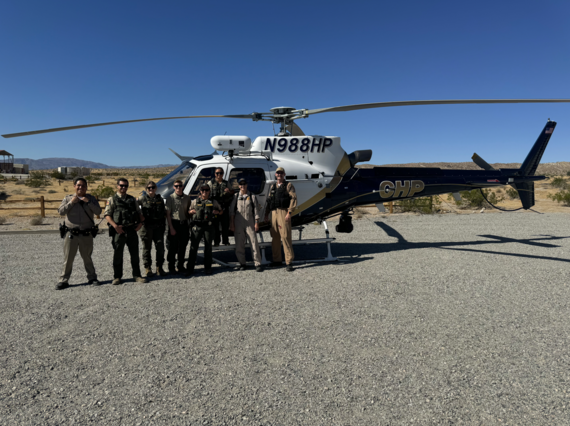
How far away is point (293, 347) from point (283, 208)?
11.1 feet

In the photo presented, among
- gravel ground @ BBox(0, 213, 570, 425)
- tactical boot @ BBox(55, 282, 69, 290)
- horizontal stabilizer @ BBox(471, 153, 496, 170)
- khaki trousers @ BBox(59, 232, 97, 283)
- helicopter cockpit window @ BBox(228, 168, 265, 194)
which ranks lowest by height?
gravel ground @ BBox(0, 213, 570, 425)

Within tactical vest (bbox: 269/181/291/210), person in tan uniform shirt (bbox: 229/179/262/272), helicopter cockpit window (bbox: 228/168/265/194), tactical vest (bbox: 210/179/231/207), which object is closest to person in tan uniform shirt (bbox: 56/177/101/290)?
tactical vest (bbox: 210/179/231/207)

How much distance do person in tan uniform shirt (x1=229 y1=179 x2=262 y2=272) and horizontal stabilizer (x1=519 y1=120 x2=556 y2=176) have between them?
802 centimetres

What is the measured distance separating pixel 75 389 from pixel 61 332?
1277mm

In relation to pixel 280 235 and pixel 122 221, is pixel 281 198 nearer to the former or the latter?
pixel 280 235

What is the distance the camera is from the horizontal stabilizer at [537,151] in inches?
378

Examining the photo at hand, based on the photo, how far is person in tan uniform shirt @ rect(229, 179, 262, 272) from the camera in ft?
20.8

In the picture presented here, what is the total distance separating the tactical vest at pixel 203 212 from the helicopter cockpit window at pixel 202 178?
636 mm

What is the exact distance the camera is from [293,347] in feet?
11.5

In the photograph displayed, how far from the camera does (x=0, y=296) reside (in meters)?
4.96

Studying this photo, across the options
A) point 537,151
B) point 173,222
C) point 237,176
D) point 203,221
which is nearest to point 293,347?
point 203,221

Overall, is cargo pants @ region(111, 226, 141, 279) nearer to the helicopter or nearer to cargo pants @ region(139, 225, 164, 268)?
cargo pants @ region(139, 225, 164, 268)

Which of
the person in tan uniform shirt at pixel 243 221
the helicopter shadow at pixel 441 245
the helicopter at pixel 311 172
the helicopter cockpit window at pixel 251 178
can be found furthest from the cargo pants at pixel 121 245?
the helicopter shadow at pixel 441 245

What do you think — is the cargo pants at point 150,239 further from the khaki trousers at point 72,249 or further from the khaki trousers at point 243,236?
the khaki trousers at point 243,236
